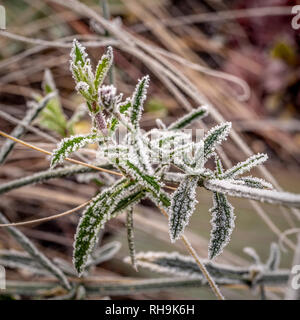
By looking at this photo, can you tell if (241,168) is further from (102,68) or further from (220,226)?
(102,68)

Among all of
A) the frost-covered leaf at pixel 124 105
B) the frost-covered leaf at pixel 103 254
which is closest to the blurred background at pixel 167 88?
the frost-covered leaf at pixel 103 254

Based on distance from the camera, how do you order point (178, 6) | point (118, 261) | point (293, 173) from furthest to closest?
point (178, 6)
point (293, 173)
point (118, 261)

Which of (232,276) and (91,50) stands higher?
(91,50)

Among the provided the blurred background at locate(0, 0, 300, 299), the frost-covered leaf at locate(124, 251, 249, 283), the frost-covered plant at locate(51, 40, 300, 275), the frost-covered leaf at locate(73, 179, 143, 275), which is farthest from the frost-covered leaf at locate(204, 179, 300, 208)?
the blurred background at locate(0, 0, 300, 299)

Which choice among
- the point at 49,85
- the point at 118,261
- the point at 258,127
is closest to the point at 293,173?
the point at 258,127

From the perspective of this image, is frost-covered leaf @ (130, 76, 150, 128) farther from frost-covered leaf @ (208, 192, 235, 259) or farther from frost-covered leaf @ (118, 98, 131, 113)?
frost-covered leaf @ (208, 192, 235, 259)

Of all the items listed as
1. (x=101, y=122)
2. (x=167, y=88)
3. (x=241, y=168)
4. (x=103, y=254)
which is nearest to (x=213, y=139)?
(x=241, y=168)
